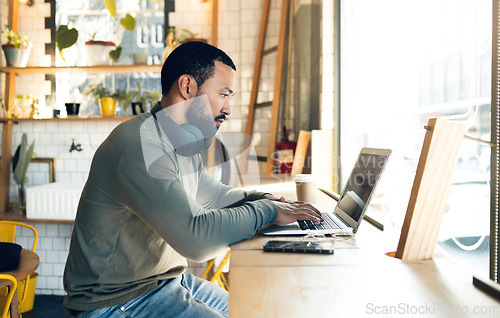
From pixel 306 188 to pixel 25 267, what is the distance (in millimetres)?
1446

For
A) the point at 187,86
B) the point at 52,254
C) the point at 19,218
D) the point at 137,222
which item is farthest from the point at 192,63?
the point at 52,254

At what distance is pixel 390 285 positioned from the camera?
3.14 ft

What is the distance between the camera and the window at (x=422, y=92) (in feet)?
4.11

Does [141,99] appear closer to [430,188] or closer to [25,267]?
[25,267]

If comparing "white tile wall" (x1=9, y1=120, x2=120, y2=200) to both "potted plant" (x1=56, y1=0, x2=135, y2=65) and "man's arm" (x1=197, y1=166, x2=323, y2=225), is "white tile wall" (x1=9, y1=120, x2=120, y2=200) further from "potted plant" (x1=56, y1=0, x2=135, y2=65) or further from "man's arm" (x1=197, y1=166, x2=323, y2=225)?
"man's arm" (x1=197, y1=166, x2=323, y2=225)

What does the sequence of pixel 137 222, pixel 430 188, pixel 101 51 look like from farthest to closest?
pixel 101 51 < pixel 137 222 < pixel 430 188

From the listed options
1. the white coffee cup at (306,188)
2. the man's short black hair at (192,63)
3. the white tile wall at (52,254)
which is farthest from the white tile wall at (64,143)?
the man's short black hair at (192,63)

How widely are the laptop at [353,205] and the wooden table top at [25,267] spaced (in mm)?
1279

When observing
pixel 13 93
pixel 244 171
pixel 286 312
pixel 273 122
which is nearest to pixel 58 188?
pixel 13 93

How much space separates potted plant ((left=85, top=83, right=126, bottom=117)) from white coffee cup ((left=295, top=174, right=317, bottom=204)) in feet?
8.44

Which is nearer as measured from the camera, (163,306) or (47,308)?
(163,306)

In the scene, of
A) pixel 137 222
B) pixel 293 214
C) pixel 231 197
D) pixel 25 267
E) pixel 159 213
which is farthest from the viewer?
pixel 25 267

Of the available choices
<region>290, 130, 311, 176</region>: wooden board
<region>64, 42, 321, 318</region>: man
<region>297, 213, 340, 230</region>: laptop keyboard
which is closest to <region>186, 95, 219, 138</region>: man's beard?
<region>64, 42, 321, 318</region>: man

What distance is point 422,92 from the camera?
1.66m
